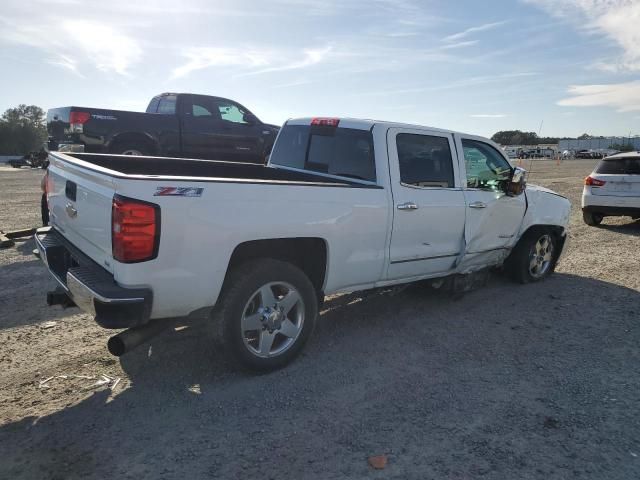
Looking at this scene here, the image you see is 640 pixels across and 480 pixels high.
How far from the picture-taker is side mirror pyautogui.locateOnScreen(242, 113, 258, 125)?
1163 cm

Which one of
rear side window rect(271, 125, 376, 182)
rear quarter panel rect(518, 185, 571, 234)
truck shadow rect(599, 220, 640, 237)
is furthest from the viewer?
truck shadow rect(599, 220, 640, 237)

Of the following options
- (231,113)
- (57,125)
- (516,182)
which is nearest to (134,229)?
(516,182)

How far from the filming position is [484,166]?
18.0 feet

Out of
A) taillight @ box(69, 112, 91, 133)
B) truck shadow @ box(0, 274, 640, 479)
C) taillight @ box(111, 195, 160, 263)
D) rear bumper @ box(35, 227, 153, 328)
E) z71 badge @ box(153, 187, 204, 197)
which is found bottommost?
truck shadow @ box(0, 274, 640, 479)

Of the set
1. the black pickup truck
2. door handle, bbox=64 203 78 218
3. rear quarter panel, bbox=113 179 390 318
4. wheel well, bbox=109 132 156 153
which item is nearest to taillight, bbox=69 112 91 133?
the black pickup truck

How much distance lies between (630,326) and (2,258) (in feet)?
24.9

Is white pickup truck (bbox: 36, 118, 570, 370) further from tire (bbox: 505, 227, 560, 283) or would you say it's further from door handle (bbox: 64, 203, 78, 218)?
tire (bbox: 505, 227, 560, 283)

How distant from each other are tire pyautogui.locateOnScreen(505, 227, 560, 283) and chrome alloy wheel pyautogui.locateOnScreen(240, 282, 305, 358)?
3500 mm

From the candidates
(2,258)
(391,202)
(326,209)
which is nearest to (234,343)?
(326,209)

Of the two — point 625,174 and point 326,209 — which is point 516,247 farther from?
point 625,174

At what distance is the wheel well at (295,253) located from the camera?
357cm

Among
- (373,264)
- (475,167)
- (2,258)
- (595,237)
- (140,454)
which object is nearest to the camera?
(140,454)

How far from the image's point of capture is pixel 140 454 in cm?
278

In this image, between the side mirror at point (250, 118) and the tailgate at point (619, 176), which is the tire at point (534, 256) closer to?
the tailgate at point (619, 176)
